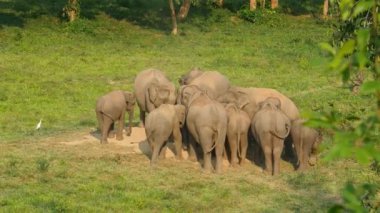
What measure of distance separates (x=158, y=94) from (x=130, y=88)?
7.63 m

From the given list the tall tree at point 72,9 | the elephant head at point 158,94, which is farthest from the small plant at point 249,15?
the elephant head at point 158,94

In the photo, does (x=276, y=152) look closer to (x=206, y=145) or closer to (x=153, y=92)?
(x=206, y=145)

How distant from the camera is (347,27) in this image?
607cm

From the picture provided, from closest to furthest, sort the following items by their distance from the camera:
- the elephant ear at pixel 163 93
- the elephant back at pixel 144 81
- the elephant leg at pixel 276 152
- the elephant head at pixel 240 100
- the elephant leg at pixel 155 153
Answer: the elephant leg at pixel 276 152 → the elephant leg at pixel 155 153 → the elephant head at pixel 240 100 → the elephant ear at pixel 163 93 → the elephant back at pixel 144 81

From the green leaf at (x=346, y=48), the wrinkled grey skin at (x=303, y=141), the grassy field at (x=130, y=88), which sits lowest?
the grassy field at (x=130, y=88)

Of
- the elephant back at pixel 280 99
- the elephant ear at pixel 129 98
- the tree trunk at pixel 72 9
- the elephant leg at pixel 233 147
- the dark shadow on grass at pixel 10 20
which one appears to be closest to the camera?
the elephant leg at pixel 233 147

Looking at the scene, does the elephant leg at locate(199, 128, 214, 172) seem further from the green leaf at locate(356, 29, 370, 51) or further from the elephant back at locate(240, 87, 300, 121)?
the green leaf at locate(356, 29, 370, 51)

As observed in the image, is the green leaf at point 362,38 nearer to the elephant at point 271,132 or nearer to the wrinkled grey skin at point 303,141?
the elephant at point 271,132

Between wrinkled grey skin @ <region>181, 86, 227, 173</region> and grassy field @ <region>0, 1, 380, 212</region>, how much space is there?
1.08 ft

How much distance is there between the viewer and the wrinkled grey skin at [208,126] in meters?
A: 11.8

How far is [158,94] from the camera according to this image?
45.8ft

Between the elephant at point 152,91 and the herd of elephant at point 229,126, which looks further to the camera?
the elephant at point 152,91

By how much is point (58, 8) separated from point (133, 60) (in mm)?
8936

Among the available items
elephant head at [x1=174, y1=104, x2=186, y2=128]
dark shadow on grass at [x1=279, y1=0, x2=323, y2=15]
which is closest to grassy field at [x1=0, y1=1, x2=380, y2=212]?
elephant head at [x1=174, y1=104, x2=186, y2=128]
